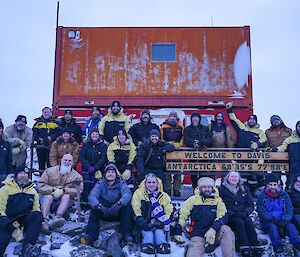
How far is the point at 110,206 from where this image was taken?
5426 millimetres

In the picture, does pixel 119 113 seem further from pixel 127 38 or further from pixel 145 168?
pixel 127 38

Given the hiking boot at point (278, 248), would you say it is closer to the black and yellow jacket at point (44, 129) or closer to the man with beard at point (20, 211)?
the man with beard at point (20, 211)

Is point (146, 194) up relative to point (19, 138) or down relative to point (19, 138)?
down

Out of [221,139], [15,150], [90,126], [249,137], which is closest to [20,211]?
[15,150]

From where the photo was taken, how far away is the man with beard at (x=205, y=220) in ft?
15.9

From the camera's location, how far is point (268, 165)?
7.04m

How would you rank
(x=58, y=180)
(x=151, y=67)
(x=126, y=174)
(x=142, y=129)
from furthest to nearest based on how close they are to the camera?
1. (x=151, y=67)
2. (x=142, y=129)
3. (x=126, y=174)
4. (x=58, y=180)

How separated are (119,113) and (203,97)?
3.89m

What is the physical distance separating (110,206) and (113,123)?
278cm

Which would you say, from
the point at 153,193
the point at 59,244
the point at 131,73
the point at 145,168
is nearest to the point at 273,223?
the point at 153,193

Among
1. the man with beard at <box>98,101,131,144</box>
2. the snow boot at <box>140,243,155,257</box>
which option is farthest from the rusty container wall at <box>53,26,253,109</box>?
the snow boot at <box>140,243,155,257</box>

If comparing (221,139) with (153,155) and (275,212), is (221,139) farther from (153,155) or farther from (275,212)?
(275,212)

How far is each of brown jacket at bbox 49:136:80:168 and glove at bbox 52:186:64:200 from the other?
1149 mm

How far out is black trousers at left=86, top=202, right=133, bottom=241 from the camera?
5.05 meters
